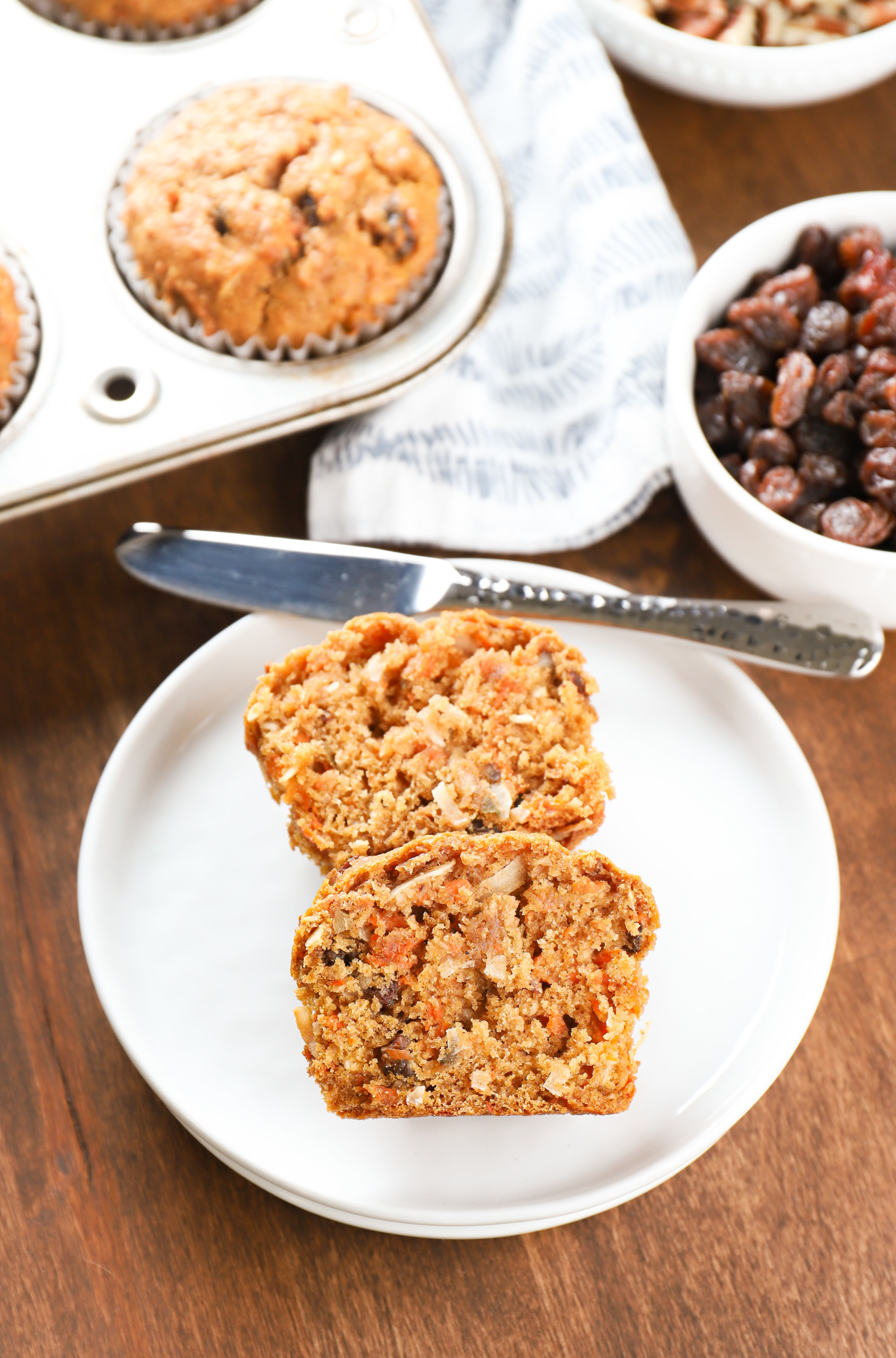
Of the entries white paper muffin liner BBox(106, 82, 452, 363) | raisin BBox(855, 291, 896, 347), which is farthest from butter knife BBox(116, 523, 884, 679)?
raisin BBox(855, 291, 896, 347)

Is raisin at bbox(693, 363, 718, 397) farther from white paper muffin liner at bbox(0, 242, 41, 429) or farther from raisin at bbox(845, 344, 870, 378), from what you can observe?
white paper muffin liner at bbox(0, 242, 41, 429)

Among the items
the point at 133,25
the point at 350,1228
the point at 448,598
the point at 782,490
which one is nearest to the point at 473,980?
the point at 350,1228

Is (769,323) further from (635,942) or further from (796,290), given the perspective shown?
(635,942)

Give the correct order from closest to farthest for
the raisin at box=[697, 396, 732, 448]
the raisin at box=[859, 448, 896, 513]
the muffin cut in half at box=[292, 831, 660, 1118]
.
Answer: the muffin cut in half at box=[292, 831, 660, 1118], the raisin at box=[859, 448, 896, 513], the raisin at box=[697, 396, 732, 448]

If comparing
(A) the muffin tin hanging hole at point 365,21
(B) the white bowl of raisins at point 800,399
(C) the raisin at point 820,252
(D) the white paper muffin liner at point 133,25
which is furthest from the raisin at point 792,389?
(D) the white paper muffin liner at point 133,25

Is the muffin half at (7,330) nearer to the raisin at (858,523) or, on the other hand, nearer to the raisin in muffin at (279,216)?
the raisin in muffin at (279,216)

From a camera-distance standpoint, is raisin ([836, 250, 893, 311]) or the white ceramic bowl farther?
the white ceramic bowl
